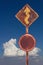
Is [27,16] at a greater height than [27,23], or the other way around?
[27,16]

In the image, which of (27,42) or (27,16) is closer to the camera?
(27,42)

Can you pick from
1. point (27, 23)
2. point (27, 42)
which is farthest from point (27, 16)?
point (27, 42)

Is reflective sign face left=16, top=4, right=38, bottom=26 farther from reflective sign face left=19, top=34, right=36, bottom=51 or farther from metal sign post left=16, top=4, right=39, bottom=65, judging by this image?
reflective sign face left=19, top=34, right=36, bottom=51

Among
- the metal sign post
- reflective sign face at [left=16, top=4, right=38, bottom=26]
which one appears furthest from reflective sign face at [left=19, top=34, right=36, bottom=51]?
reflective sign face at [left=16, top=4, right=38, bottom=26]

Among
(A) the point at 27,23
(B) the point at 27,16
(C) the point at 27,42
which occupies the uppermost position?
(B) the point at 27,16

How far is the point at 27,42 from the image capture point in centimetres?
1056

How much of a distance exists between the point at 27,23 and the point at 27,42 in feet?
3.10

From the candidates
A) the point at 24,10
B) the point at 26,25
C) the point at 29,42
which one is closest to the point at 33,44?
the point at 29,42

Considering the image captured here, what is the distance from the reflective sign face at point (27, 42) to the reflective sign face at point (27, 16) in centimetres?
67

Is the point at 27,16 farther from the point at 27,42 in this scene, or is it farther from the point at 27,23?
the point at 27,42

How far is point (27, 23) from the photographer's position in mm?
10938

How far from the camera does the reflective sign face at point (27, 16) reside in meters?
11.0

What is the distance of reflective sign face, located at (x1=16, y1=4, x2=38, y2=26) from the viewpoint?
10953 mm

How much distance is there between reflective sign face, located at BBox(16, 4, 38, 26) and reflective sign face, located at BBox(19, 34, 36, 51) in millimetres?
670
